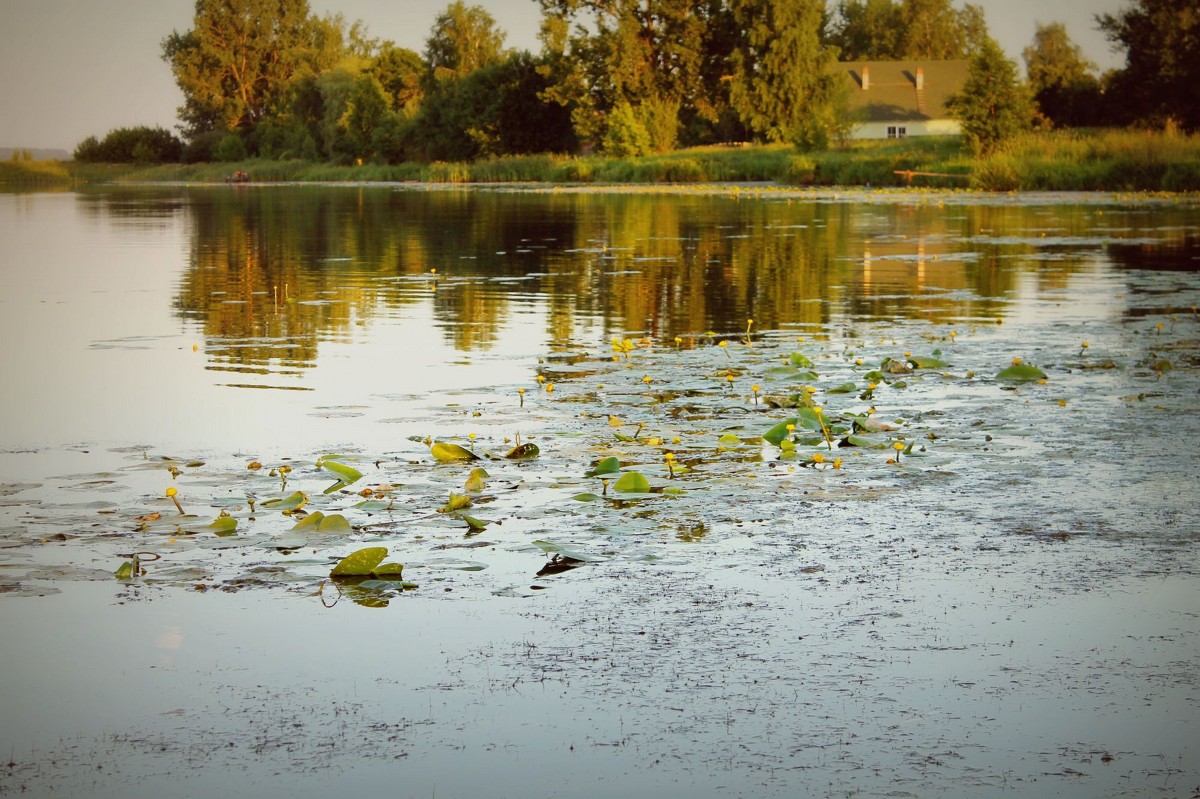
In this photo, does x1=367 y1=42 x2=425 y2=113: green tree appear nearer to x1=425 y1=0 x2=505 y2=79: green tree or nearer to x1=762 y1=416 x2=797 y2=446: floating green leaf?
x1=425 y1=0 x2=505 y2=79: green tree

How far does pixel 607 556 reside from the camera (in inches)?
258

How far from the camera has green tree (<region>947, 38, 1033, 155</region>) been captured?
177ft

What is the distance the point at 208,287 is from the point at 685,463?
542 inches

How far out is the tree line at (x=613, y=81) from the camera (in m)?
64.5

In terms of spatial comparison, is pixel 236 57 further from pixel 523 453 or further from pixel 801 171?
pixel 523 453

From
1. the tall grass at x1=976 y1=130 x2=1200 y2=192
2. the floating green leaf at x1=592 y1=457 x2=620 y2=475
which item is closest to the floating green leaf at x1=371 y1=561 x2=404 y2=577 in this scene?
the floating green leaf at x1=592 y1=457 x2=620 y2=475

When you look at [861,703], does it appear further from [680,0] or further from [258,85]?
[258,85]

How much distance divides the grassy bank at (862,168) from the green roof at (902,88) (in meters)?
18.0

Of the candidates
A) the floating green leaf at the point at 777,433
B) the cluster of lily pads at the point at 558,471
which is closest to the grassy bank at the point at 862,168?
the cluster of lily pads at the point at 558,471

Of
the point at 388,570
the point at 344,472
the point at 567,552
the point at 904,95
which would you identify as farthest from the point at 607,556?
the point at 904,95

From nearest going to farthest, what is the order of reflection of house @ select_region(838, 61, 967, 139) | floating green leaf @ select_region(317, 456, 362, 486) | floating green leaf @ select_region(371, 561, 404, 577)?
1. floating green leaf @ select_region(371, 561, 404, 577)
2. floating green leaf @ select_region(317, 456, 362, 486)
3. reflection of house @ select_region(838, 61, 967, 139)

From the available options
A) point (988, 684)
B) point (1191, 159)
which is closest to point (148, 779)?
point (988, 684)

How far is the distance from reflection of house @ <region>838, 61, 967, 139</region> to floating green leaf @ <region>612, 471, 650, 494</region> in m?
88.4

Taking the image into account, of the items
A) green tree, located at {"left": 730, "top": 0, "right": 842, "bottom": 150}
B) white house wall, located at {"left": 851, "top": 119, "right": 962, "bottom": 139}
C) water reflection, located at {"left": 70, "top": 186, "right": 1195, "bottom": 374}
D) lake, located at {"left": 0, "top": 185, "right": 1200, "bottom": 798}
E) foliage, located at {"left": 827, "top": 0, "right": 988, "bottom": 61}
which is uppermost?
foliage, located at {"left": 827, "top": 0, "right": 988, "bottom": 61}
